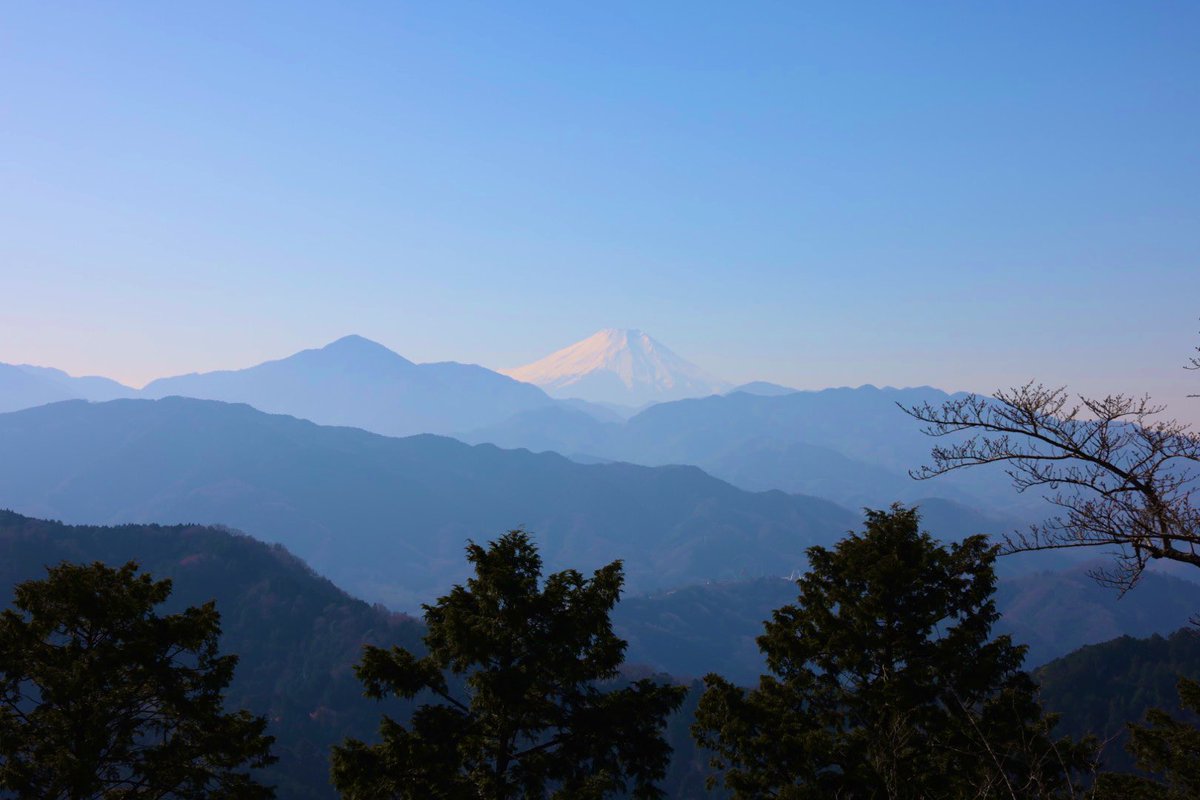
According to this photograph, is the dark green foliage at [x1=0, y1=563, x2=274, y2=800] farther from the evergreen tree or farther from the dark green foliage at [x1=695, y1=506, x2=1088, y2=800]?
the evergreen tree

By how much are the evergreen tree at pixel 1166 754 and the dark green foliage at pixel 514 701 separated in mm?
10654

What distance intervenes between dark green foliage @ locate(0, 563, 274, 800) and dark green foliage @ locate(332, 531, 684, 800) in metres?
2.68

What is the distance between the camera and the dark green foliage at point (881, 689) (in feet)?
53.9

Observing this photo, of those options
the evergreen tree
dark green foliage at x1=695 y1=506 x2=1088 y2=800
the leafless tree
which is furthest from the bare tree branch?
the evergreen tree

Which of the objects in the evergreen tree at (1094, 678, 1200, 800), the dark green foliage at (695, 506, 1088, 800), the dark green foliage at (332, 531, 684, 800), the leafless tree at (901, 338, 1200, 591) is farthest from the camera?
the evergreen tree at (1094, 678, 1200, 800)

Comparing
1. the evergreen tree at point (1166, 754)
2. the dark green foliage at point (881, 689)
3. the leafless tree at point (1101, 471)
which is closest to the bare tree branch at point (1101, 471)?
the leafless tree at point (1101, 471)

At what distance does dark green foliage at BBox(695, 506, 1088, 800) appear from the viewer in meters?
16.4

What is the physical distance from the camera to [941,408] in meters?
10.5

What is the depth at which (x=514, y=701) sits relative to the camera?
50.0 ft

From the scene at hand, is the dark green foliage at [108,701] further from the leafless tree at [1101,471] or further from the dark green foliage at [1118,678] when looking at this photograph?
the dark green foliage at [1118,678]

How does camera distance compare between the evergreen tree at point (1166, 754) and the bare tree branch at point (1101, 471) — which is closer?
the bare tree branch at point (1101, 471)

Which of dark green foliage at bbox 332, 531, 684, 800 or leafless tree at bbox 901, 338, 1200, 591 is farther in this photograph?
dark green foliage at bbox 332, 531, 684, 800

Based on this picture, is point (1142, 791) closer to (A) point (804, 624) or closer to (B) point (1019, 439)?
(A) point (804, 624)

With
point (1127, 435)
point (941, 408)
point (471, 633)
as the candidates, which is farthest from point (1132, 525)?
point (471, 633)
